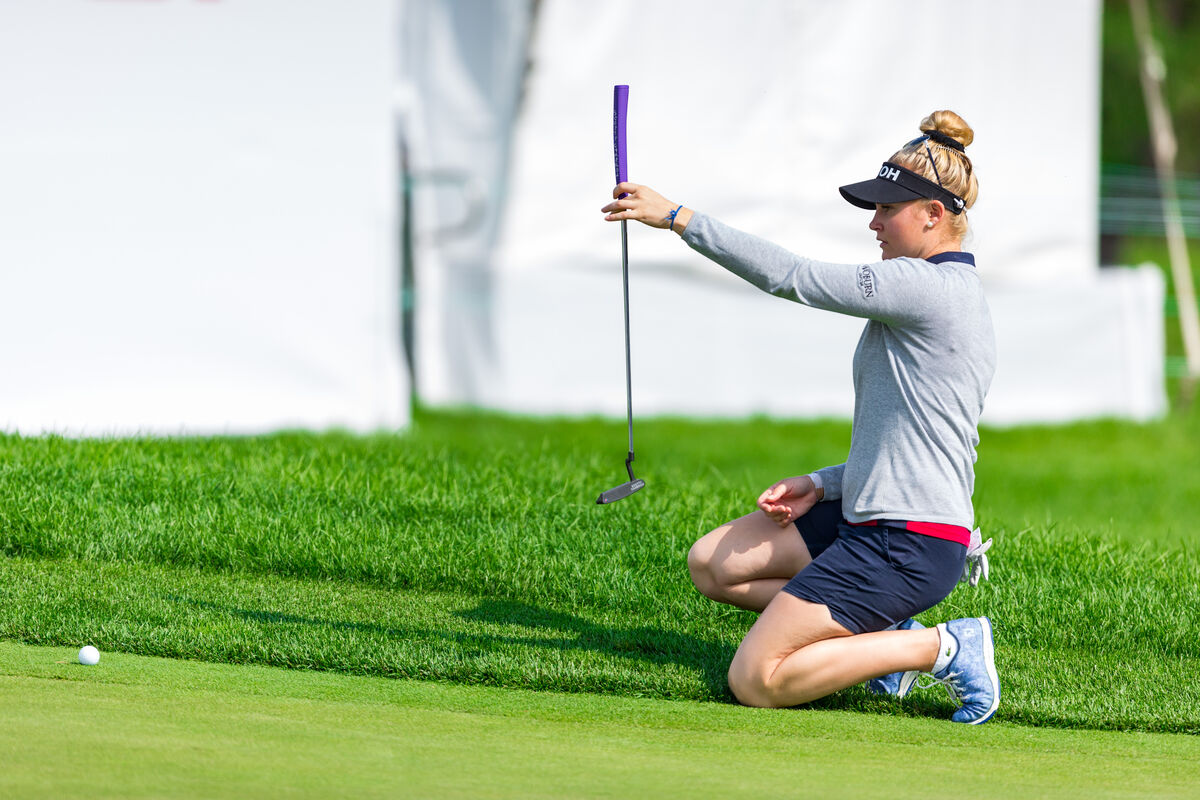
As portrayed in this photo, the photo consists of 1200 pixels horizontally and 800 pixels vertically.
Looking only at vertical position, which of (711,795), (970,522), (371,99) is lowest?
(711,795)

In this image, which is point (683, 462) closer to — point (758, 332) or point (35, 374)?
point (758, 332)

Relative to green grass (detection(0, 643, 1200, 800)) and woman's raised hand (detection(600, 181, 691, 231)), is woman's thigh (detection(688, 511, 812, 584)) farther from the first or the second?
woman's raised hand (detection(600, 181, 691, 231))

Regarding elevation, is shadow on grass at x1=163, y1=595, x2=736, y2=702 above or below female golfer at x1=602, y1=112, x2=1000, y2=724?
below

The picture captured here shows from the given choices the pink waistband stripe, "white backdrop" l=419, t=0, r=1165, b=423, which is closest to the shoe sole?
the pink waistband stripe

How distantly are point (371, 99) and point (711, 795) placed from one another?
675 cm

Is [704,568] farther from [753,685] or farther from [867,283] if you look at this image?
[867,283]

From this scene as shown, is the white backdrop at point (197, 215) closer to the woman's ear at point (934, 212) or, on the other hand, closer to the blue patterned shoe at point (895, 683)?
the blue patterned shoe at point (895, 683)

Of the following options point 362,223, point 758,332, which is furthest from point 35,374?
Result: point 758,332

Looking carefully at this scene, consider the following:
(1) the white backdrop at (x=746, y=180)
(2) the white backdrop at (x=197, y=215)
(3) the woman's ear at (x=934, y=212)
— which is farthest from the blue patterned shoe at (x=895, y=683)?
(1) the white backdrop at (x=746, y=180)

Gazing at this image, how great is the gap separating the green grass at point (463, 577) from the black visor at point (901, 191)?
142 centimetres

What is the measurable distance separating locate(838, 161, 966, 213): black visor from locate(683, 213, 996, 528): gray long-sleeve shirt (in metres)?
0.16

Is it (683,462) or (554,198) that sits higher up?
(554,198)

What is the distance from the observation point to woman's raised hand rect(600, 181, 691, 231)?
4152mm

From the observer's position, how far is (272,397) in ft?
30.2
